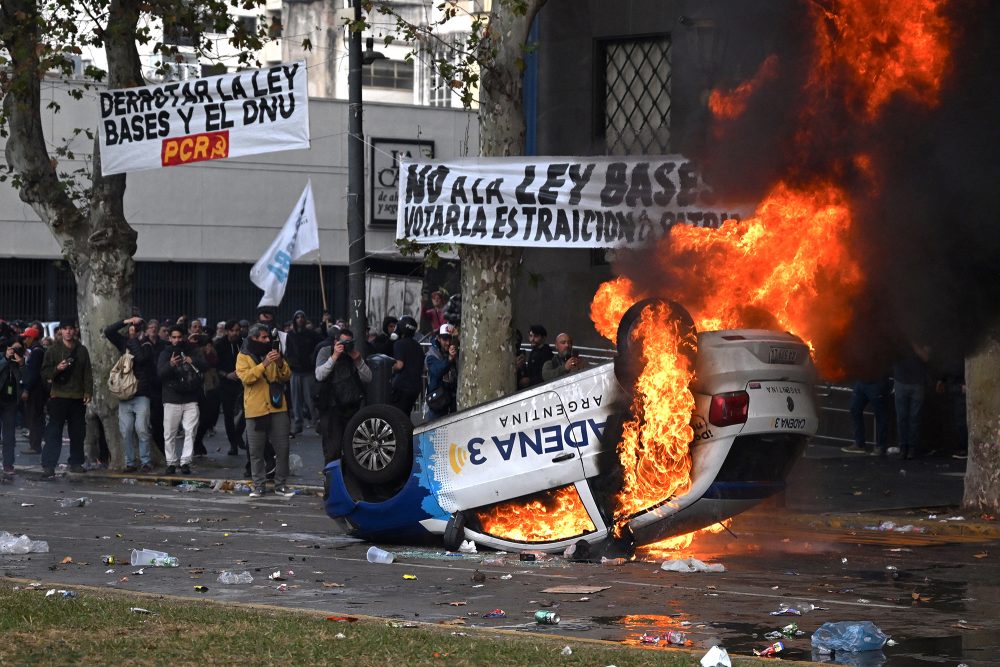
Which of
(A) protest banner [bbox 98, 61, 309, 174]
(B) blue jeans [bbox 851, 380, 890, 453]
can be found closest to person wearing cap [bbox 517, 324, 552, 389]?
(A) protest banner [bbox 98, 61, 309, 174]

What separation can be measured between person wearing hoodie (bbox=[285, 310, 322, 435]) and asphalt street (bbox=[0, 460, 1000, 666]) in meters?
9.18

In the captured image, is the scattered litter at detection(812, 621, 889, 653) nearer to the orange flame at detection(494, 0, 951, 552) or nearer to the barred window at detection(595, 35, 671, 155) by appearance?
the orange flame at detection(494, 0, 951, 552)

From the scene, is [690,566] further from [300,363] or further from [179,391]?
[300,363]

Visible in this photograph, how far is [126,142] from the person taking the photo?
18.3m

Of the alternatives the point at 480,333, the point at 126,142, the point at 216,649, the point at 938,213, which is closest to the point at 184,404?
the point at 126,142

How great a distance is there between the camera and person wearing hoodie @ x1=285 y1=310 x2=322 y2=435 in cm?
2345

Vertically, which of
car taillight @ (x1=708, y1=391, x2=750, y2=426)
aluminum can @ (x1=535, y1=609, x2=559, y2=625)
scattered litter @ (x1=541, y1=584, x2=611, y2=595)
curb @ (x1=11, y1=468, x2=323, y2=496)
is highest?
car taillight @ (x1=708, y1=391, x2=750, y2=426)

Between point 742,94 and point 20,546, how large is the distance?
23.0 feet

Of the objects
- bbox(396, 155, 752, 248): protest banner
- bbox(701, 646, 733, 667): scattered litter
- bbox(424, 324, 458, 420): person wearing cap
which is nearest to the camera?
bbox(701, 646, 733, 667): scattered litter

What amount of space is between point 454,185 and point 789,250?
4749mm

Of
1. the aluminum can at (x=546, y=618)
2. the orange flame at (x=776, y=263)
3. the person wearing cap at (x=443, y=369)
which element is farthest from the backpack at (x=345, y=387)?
the aluminum can at (x=546, y=618)

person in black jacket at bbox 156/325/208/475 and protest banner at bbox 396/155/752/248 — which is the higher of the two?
protest banner at bbox 396/155/752/248

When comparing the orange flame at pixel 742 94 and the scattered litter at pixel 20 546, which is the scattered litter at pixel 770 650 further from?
the orange flame at pixel 742 94

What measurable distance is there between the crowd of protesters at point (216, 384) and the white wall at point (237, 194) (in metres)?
12.8
